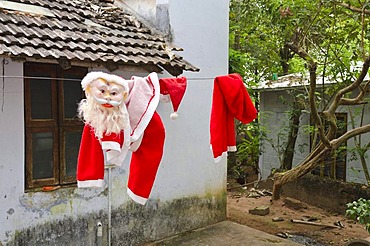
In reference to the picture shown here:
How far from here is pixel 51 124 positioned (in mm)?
4914

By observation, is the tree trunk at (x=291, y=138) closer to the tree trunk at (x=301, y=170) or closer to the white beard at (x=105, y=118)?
the tree trunk at (x=301, y=170)

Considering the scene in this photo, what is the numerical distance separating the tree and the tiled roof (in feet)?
8.44

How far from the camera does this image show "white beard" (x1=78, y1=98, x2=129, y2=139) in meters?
2.85

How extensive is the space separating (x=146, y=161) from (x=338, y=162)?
7.30 m

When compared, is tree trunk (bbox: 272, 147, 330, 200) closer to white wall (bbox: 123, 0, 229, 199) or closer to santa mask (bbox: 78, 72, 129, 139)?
white wall (bbox: 123, 0, 229, 199)

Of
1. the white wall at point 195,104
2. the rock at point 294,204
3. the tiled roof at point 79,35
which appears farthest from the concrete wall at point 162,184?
the rock at point 294,204

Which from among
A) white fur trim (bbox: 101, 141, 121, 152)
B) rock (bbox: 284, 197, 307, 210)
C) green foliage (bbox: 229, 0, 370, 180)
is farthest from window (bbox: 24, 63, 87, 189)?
rock (bbox: 284, 197, 307, 210)

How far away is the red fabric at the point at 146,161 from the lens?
124 inches

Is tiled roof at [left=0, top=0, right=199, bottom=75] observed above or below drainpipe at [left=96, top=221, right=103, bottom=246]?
above

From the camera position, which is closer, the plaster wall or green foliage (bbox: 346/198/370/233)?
green foliage (bbox: 346/198/370/233)

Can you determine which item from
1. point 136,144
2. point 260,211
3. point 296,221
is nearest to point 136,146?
point 136,144

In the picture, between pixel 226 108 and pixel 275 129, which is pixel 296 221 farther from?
pixel 226 108

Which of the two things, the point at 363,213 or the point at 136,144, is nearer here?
the point at 136,144

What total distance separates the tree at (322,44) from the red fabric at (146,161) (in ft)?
13.4
